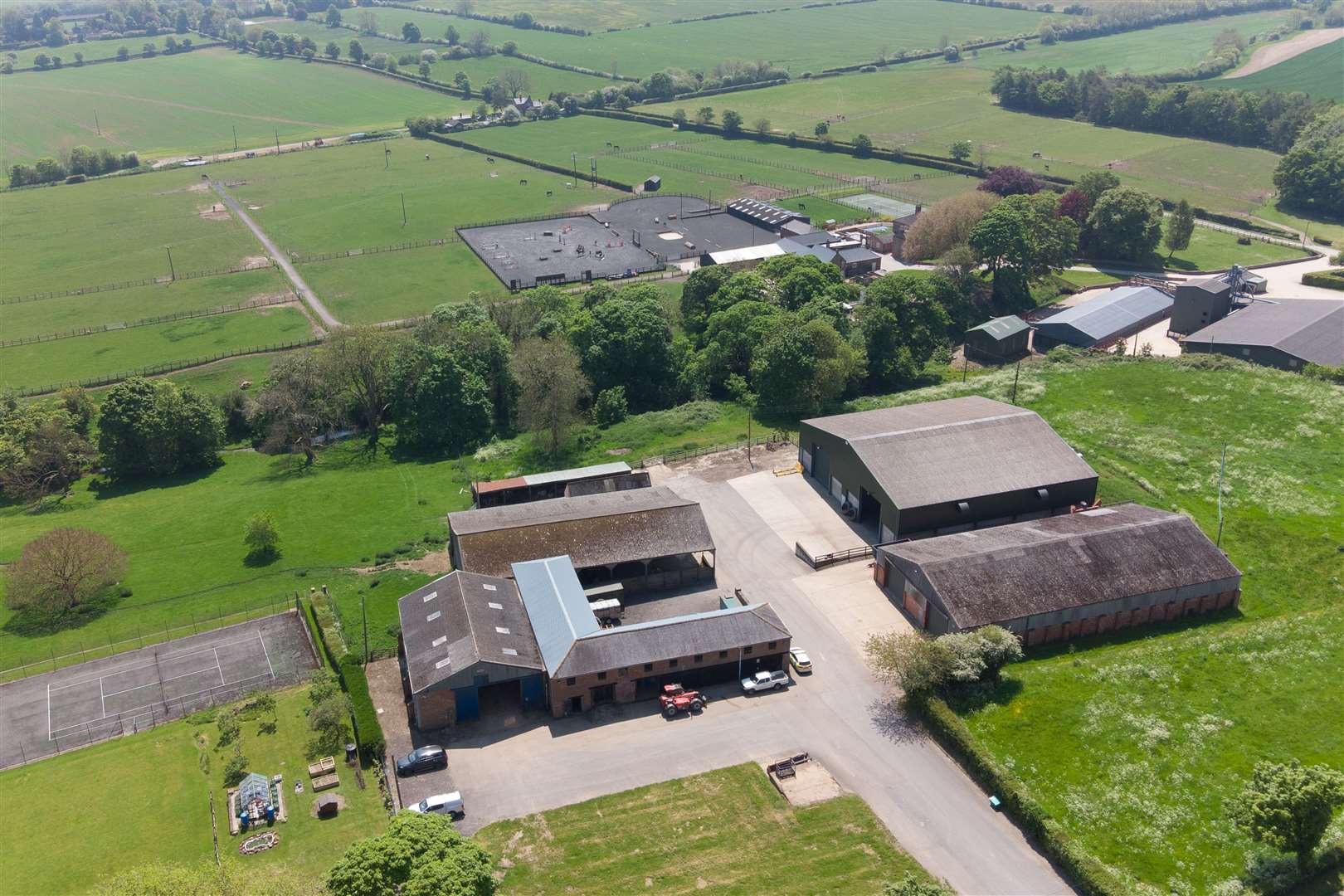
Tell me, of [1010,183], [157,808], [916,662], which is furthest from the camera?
Result: [1010,183]

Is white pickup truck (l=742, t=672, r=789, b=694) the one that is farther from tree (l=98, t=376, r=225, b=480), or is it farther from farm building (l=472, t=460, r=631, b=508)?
tree (l=98, t=376, r=225, b=480)

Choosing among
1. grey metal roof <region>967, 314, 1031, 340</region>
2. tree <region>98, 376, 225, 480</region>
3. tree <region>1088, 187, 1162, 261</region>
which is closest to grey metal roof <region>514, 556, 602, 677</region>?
tree <region>98, 376, 225, 480</region>

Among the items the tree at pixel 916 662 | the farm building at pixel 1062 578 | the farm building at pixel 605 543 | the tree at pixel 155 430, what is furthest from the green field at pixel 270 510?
the tree at pixel 916 662

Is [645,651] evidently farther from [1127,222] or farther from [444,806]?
[1127,222]

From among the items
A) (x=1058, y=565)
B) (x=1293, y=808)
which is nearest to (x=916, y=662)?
(x=1058, y=565)

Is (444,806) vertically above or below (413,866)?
below

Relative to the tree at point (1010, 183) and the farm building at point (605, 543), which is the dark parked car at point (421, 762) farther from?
the tree at point (1010, 183)
